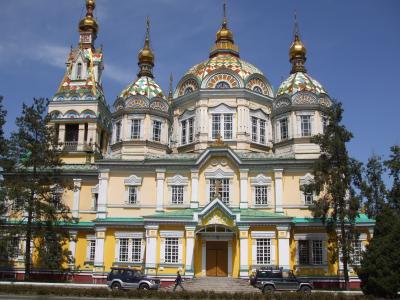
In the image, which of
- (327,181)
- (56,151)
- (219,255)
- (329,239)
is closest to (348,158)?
(327,181)

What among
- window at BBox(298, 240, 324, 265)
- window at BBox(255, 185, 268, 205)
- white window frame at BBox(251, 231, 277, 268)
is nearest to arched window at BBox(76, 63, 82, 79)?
window at BBox(255, 185, 268, 205)

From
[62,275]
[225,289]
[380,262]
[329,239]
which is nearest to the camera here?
[380,262]

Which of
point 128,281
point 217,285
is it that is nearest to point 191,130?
point 217,285

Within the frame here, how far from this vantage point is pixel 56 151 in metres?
35.0

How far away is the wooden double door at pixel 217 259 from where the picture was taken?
34.6 m

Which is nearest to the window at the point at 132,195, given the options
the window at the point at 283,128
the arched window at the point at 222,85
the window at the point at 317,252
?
the arched window at the point at 222,85

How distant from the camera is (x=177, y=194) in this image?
37.2 meters

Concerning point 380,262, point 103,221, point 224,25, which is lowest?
point 380,262

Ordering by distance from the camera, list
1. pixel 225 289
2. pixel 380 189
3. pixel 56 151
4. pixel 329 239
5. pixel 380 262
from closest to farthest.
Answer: pixel 380 262, pixel 225 289, pixel 329 239, pixel 56 151, pixel 380 189

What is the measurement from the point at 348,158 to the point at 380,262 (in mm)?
8622

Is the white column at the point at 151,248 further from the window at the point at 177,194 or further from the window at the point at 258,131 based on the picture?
the window at the point at 258,131

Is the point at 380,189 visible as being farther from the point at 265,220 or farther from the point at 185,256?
the point at 185,256

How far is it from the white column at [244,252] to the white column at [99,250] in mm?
10141

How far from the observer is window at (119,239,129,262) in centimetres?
3600
